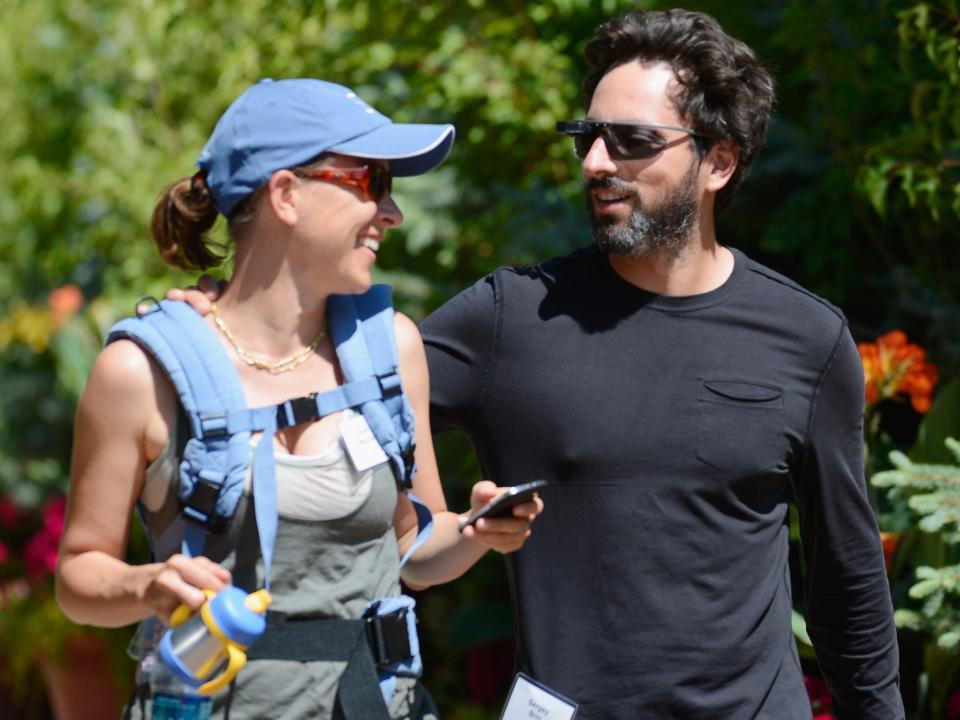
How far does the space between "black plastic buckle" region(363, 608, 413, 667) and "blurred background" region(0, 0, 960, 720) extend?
1514mm

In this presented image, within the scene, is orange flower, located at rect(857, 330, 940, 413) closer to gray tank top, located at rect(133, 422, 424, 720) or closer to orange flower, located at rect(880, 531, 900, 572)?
orange flower, located at rect(880, 531, 900, 572)

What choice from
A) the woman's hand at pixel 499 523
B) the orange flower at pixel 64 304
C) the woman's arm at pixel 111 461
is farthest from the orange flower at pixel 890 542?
the orange flower at pixel 64 304

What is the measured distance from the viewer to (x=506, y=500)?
2.22m

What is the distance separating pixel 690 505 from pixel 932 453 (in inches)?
60.9

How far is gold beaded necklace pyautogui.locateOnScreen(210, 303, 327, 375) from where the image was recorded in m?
2.32

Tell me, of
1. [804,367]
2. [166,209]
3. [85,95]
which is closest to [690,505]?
[804,367]

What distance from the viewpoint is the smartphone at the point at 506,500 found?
2.21 metres

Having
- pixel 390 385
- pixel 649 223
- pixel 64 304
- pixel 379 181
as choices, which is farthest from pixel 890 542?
pixel 64 304

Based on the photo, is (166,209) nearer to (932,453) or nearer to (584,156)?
(584,156)

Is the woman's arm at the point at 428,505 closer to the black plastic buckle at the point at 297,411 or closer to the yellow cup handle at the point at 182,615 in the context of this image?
Answer: the black plastic buckle at the point at 297,411

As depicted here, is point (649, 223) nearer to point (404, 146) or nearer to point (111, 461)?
point (404, 146)

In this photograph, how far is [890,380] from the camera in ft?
12.5

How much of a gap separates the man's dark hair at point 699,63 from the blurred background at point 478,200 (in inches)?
42.6

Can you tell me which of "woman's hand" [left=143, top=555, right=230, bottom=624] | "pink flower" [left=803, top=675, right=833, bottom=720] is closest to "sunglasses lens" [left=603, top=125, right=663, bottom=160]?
"woman's hand" [left=143, top=555, right=230, bottom=624]
